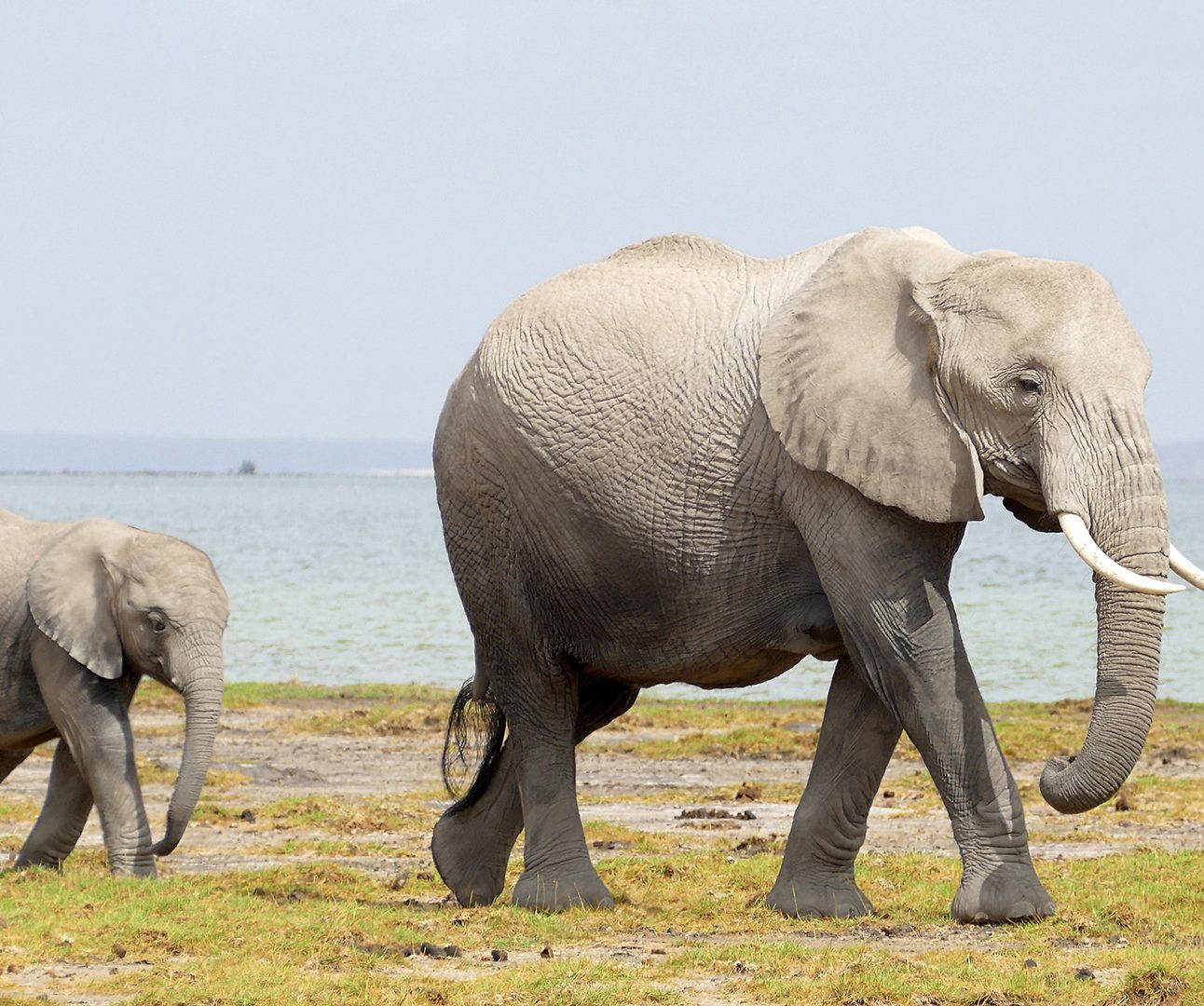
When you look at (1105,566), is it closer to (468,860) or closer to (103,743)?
(468,860)

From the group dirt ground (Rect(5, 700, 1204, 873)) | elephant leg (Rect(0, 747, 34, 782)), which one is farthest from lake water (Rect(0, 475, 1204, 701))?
elephant leg (Rect(0, 747, 34, 782))

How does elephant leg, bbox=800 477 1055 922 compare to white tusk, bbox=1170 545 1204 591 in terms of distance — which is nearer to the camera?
white tusk, bbox=1170 545 1204 591

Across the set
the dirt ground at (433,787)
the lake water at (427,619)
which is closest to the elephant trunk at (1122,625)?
the dirt ground at (433,787)

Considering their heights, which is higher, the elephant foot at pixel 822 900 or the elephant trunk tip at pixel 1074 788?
the elephant trunk tip at pixel 1074 788

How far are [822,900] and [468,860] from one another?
1.97 m

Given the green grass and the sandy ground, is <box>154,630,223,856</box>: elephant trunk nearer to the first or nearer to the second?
the green grass

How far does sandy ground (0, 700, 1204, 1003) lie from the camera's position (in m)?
11.3

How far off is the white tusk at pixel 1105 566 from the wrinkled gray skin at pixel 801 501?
0.13 m

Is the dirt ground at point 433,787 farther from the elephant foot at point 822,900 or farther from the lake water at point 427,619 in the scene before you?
the lake water at point 427,619

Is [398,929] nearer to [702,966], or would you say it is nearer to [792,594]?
[702,966]

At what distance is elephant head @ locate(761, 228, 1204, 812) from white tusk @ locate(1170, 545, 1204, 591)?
0.04 feet

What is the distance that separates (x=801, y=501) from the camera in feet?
28.6

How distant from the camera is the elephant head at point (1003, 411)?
774 centimetres

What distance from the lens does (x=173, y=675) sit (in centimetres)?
1106
